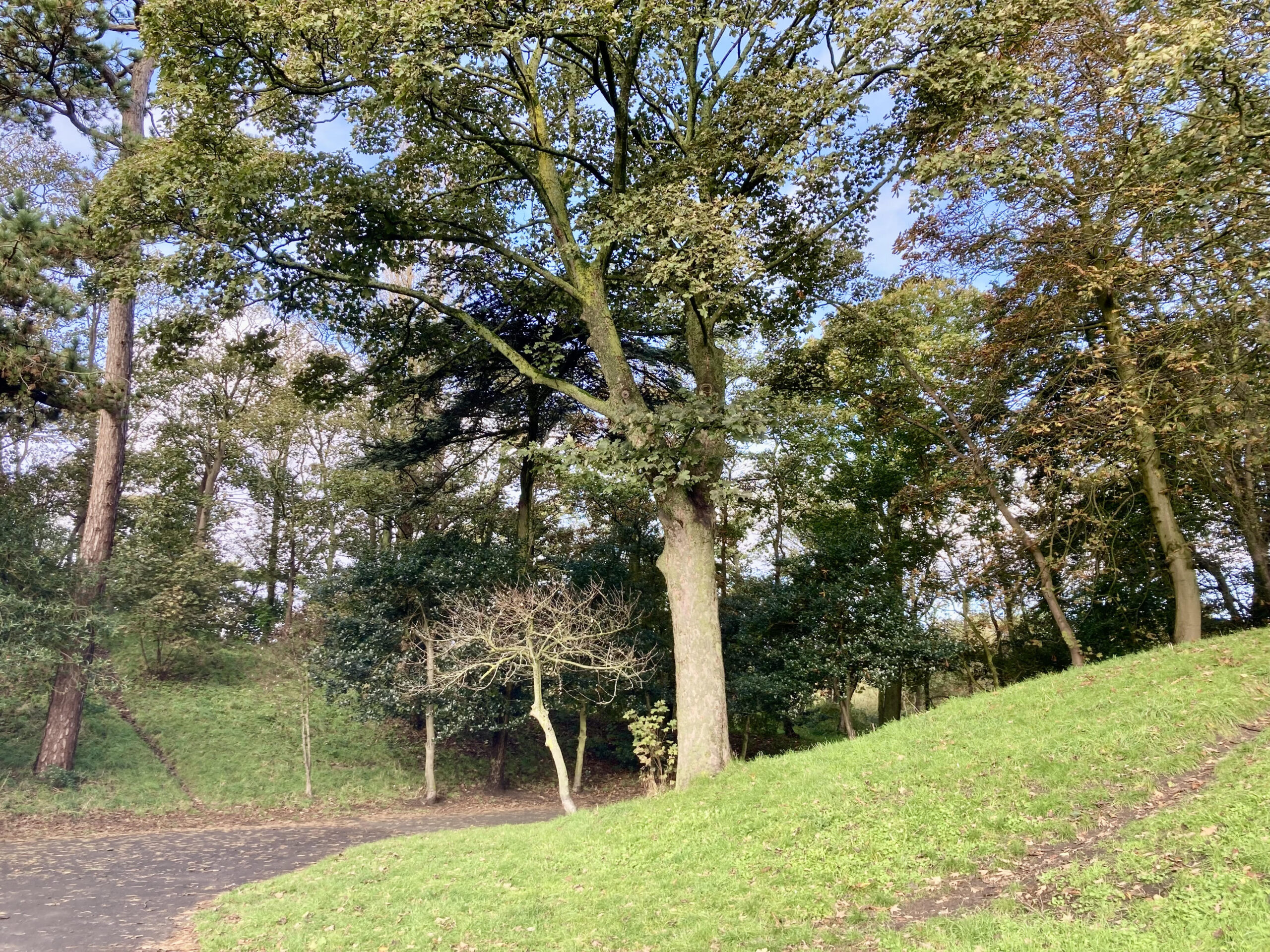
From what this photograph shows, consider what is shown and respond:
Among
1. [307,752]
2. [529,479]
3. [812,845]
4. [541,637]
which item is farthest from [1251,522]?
[307,752]

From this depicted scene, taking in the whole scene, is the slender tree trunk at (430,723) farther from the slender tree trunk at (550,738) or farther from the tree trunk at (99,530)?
the tree trunk at (99,530)

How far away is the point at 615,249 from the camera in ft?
41.4

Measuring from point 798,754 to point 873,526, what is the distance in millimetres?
11145

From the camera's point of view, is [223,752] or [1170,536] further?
[223,752]

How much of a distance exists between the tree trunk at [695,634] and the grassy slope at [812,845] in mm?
524

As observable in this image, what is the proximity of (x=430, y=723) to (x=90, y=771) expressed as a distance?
6605 millimetres

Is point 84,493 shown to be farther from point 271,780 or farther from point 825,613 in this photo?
point 825,613

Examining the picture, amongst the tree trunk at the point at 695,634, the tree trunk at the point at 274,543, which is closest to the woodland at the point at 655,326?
the tree trunk at the point at 695,634

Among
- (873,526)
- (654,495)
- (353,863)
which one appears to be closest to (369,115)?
(654,495)

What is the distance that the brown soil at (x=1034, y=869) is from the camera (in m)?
4.79

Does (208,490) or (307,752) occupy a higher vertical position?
(208,490)

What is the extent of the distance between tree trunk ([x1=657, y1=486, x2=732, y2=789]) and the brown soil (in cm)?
464

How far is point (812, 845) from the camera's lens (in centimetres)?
654

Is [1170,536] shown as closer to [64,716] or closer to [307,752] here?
[307,752]
